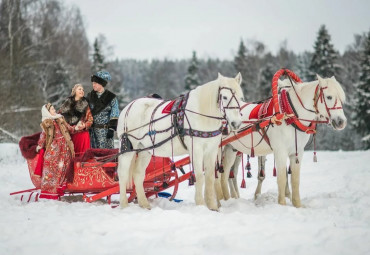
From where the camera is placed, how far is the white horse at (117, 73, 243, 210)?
504 cm

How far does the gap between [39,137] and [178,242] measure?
4325mm

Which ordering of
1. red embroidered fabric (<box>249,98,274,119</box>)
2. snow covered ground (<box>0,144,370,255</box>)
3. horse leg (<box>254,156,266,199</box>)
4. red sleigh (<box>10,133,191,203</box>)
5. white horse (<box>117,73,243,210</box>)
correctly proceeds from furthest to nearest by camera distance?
horse leg (<box>254,156,266,199</box>) → red sleigh (<box>10,133,191,203</box>) → red embroidered fabric (<box>249,98,274,119</box>) → white horse (<box>117,73,243,210</box>) → snow covered ground (<box>0,144,370,255</box>)

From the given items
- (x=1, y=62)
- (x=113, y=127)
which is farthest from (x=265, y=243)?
(x=1, y=62)

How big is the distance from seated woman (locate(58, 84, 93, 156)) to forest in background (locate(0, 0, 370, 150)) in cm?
1131

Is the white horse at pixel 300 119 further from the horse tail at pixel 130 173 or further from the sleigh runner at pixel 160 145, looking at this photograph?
the horse tail at pixel 130 173

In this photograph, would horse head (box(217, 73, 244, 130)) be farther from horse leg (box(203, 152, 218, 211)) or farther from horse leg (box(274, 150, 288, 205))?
horse leg (box(274, 150, 288, 205))

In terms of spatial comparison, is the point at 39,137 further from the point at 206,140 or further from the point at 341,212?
the point at 341,212

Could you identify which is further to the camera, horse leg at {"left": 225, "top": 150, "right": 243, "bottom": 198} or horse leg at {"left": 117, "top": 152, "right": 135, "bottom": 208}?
horse leg at {"left": 225, "top": 150, "right": 243, "bottom": 198}

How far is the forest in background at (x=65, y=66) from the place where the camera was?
19.8m

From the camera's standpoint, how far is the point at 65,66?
28.2 meters

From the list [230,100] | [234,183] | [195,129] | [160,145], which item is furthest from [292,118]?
[234,183]

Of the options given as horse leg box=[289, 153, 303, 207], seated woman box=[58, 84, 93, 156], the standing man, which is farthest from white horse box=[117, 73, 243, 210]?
horse leg box=[289, 153, 303, 207]

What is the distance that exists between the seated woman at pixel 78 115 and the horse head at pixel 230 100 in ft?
9.36

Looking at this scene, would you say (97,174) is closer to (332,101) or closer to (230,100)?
(230,100)
